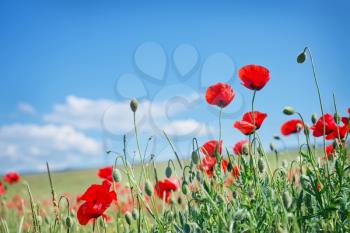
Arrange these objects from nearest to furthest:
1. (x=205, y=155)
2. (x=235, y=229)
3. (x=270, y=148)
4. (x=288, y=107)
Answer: (x=235, y=229)
(x=288, y=107)
(x=205, y=155)
(x=270, y=148)

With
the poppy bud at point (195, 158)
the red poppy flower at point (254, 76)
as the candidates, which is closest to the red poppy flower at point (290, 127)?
the red poppy flower at point (254, 76)

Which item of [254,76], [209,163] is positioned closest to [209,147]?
[209,163]

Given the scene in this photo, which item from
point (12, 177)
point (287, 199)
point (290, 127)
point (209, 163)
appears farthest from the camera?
point (12, 177)

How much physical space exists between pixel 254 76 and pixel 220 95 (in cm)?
23

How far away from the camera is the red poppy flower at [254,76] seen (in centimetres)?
234

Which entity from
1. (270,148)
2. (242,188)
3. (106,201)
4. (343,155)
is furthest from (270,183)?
(106,201)

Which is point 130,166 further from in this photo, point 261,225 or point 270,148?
point 270,148

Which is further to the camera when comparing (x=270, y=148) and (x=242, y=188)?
(x=270, y=148)

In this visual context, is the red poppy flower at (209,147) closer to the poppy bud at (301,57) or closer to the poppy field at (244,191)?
the poppy field at (244,191)

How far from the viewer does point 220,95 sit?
246 cm

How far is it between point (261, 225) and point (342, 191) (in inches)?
17.3

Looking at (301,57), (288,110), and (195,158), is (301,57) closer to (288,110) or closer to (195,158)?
(288,110)

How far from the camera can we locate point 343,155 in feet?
7.04

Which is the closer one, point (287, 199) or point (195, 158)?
point (287, 199)
